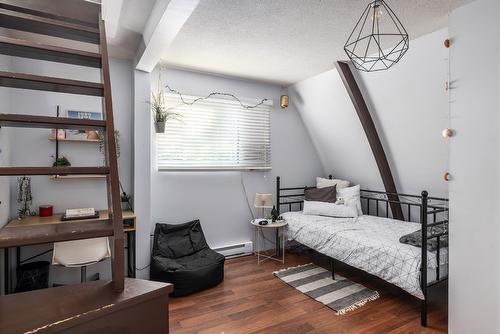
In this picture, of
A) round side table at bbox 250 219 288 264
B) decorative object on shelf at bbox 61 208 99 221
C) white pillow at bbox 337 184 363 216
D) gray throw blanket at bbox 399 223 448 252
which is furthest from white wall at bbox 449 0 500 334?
decorative object on shelf at bbox 61 208 99 221

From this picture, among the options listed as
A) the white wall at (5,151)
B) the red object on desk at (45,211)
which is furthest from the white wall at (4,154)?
the red object on desk at (45,211)

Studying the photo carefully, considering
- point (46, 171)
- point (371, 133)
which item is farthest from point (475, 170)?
point (46, 171)

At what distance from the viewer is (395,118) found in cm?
311

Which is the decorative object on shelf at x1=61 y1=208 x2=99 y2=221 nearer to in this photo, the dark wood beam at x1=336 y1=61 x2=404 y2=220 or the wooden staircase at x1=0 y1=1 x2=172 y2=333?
→ the wooden staircase at x1=0 y1=1 x2=172 y2=333

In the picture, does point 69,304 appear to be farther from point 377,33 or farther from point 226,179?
point 226,179

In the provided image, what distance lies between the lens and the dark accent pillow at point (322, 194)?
3.92m

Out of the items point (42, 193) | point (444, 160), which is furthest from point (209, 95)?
point (444, 160)

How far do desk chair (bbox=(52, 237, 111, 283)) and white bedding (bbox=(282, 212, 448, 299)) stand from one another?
2196 mm

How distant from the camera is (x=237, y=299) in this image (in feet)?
8.79

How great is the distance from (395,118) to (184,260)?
2828 mm

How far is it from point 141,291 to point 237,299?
187 cm

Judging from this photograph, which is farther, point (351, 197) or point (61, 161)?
point (351, 197)

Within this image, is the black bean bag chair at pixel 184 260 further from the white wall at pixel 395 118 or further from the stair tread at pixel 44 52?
the white wall at pixel 395 118

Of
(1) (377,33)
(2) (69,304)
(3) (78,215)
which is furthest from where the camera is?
(3) (78,215)
